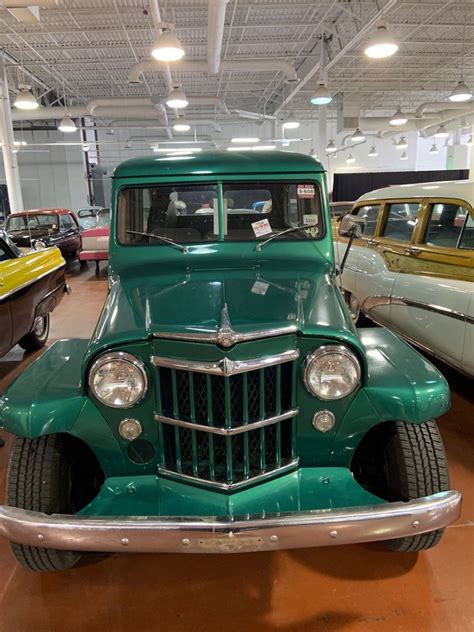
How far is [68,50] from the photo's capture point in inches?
440

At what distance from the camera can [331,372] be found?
1.88 metres

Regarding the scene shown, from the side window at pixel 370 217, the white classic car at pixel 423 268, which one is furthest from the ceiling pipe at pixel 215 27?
the white classic car at pixel 423 268

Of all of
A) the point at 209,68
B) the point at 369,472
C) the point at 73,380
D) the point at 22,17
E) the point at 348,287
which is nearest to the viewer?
the point at 73,380

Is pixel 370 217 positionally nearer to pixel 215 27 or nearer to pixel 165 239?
pixel 165 239

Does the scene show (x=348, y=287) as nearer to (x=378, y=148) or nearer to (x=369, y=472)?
(x=369, y=472)

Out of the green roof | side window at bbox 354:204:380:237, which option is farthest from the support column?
the green roof

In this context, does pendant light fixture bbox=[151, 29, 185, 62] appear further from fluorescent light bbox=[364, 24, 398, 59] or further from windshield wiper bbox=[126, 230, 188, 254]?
windshield wiper bbox=[126, 230, 188, 254]

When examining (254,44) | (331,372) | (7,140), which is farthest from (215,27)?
(331,372)

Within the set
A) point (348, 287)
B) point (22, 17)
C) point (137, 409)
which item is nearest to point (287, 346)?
point (137, 409)

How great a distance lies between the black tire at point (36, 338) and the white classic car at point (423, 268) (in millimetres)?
3676

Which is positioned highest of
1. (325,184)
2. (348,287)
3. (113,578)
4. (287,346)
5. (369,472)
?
(325,184)

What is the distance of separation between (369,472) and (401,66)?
14256 millimetres

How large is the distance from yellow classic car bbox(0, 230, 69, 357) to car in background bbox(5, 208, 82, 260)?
495 cm

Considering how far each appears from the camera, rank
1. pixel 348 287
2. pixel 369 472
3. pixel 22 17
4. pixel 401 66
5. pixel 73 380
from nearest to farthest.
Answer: pixel 73 380, pixel 369 472, pixel 348 287, pixel 22 17, pixel 401 66
